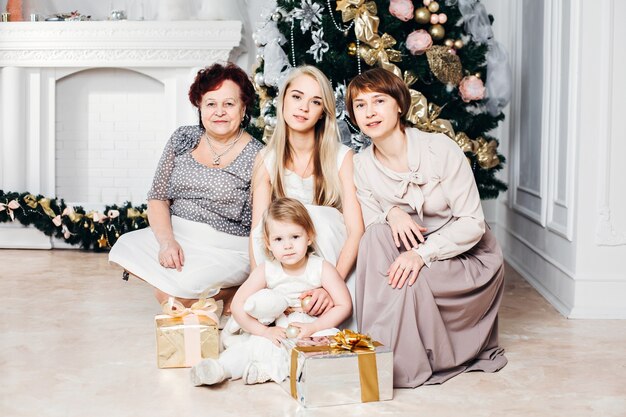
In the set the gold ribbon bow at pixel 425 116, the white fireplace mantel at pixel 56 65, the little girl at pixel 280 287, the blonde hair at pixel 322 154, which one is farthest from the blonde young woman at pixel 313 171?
the white fireplace mantel at pixel 56 65

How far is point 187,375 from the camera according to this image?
250 centimetres

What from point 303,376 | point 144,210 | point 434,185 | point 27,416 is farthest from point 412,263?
point 144,210

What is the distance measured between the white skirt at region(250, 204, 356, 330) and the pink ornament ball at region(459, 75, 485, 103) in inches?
47.4

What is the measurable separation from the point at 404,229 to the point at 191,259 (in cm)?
93

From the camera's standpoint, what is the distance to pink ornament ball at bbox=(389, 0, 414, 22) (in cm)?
360

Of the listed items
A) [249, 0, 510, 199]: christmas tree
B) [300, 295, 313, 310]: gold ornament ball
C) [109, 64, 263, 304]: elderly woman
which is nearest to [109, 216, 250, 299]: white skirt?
[109, 64, 263, 304]: elderly woman

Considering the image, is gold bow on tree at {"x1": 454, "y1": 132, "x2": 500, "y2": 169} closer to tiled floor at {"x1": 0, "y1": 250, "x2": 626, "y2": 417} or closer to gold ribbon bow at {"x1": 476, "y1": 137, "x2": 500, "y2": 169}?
gold ribbon bow at {"x1": 476, "y1": 137, "x2": 500, "y2": 169}

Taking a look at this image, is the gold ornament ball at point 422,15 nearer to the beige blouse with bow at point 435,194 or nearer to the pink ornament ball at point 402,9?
the pink ornament ball at point 402,9

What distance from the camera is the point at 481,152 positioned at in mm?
3779

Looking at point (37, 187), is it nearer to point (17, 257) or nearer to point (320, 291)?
point (17, 257)

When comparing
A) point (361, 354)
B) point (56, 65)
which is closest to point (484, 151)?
point (361, 354)

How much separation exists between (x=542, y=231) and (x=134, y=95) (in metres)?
3.18

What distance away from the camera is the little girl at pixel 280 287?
7.96 ft

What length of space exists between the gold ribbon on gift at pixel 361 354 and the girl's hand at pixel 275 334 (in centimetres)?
24
